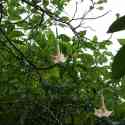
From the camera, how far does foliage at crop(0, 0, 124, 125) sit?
237 centimetres

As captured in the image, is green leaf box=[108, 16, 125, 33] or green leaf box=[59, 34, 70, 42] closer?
green leaf box=[108, 16, 125, 33]

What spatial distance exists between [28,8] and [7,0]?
149mm

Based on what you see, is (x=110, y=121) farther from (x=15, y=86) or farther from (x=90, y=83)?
(x=15, y=86)

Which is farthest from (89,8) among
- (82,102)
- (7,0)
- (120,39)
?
(120,39)

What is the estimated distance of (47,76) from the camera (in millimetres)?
2537

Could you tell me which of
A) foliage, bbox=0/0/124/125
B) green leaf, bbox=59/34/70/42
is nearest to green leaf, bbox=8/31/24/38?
foliage, bbox=0/0/124/125

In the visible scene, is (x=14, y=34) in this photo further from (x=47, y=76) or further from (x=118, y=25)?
(x=118, y=25)

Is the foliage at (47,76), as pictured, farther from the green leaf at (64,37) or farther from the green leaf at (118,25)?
the green leaf at (118,25)

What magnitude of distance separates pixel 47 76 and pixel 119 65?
6.39 ft

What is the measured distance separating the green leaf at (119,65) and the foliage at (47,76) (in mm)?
1647

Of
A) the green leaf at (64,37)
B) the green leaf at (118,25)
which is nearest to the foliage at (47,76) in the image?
the green leaf at (64,37)

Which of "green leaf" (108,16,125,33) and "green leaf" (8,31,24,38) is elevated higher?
"green leaf" (8,31,24,38)

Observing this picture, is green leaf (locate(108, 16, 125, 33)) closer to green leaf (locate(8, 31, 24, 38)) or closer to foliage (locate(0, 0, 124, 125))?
foliage (locate(0, 0, 124, 125))

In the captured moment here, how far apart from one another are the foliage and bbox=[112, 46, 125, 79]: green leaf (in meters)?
1.65
